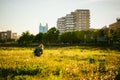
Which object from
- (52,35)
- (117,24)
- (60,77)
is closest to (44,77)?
(60,77)

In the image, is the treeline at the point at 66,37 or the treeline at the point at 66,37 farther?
the treeline at the point at 66,37

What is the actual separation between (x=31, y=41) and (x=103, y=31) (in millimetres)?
46693

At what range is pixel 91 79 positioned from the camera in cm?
1113

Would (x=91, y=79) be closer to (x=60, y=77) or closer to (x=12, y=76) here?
(x=60, y=77)

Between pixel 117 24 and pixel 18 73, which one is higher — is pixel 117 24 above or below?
above

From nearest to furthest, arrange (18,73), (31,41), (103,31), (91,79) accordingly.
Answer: (91,79) → (18,73) → (103,31) → (31,41)

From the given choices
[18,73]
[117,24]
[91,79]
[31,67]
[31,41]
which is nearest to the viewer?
[91,79]

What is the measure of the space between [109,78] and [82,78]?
1.18m

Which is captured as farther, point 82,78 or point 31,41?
point 31,41

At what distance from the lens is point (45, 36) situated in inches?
5901

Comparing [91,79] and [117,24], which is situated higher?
[117,24]

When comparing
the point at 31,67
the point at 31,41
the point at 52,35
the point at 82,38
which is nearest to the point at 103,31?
the point at 82,38

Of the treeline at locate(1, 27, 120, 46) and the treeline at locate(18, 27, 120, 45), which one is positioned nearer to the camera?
the treeline at locate(18, 27, 120, 45)

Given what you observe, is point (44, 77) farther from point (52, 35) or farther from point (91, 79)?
point (52, 35)
